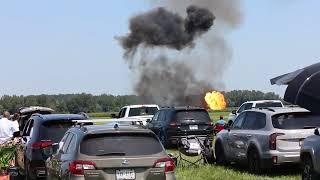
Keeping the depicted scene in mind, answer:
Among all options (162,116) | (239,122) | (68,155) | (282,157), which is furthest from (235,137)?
(162,116)

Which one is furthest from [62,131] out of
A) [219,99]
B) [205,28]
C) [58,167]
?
[205,28]

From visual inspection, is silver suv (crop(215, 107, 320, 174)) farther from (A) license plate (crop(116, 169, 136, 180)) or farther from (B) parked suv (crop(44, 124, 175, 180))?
(A) license plate (crop(116, 169, 136, 180))

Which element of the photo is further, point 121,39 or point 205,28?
point 121,39

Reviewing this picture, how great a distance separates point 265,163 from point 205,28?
136 feet

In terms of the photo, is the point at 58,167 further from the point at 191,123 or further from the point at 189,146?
the point at 191,123

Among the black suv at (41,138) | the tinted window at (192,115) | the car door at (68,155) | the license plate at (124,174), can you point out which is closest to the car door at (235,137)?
the black suv at (41,138)

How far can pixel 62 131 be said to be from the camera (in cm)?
1305

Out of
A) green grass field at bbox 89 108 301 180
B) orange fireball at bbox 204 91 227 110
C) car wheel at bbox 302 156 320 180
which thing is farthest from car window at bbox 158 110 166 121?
orange fireball at bbox 204 91 227 110

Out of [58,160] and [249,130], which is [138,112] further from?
[58,160]

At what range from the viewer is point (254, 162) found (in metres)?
14.3

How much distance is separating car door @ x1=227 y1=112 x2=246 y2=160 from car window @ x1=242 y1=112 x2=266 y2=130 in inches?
9.7

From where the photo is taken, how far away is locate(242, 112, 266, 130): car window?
14.2 m

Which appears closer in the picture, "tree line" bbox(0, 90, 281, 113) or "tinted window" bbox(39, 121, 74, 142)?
"tinted window" bbox(39, 121, 74, 142)

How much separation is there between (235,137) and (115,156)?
7.65 metres
